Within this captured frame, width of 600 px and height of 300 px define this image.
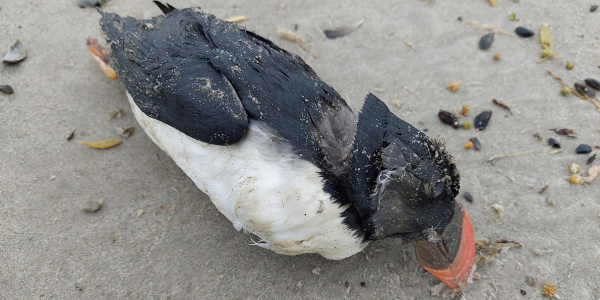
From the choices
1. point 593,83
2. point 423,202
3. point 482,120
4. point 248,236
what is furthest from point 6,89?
point 593,83

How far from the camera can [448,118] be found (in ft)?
9.57

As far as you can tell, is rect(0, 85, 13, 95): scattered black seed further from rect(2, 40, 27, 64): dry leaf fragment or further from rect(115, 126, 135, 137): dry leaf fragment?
rect(115, 126, 135, 137): dry leaf fragment

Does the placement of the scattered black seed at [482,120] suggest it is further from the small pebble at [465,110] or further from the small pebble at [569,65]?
the small pebble at [569,65]

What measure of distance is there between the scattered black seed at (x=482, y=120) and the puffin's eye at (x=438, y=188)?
138 cm

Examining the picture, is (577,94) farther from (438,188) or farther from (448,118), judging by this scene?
(438,188)

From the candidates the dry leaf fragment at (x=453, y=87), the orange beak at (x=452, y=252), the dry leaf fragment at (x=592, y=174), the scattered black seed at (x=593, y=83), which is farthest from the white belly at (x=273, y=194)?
the scattered black seed at (x=593, y=83)

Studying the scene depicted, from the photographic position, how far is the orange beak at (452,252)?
1.94 m

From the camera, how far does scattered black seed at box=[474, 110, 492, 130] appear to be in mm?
2891

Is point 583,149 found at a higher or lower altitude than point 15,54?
lower

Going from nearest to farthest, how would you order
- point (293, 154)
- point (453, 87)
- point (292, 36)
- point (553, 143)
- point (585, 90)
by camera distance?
point (293, 154) → point (553, 143) → point (585, 90) → point (453, 87) → point (292, 36)

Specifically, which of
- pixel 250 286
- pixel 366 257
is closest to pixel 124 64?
pixel 250 286

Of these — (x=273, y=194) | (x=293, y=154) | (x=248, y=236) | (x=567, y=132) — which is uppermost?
(x=293, y=154)

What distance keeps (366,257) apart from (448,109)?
1543mm

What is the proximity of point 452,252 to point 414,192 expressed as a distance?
1.59ft
